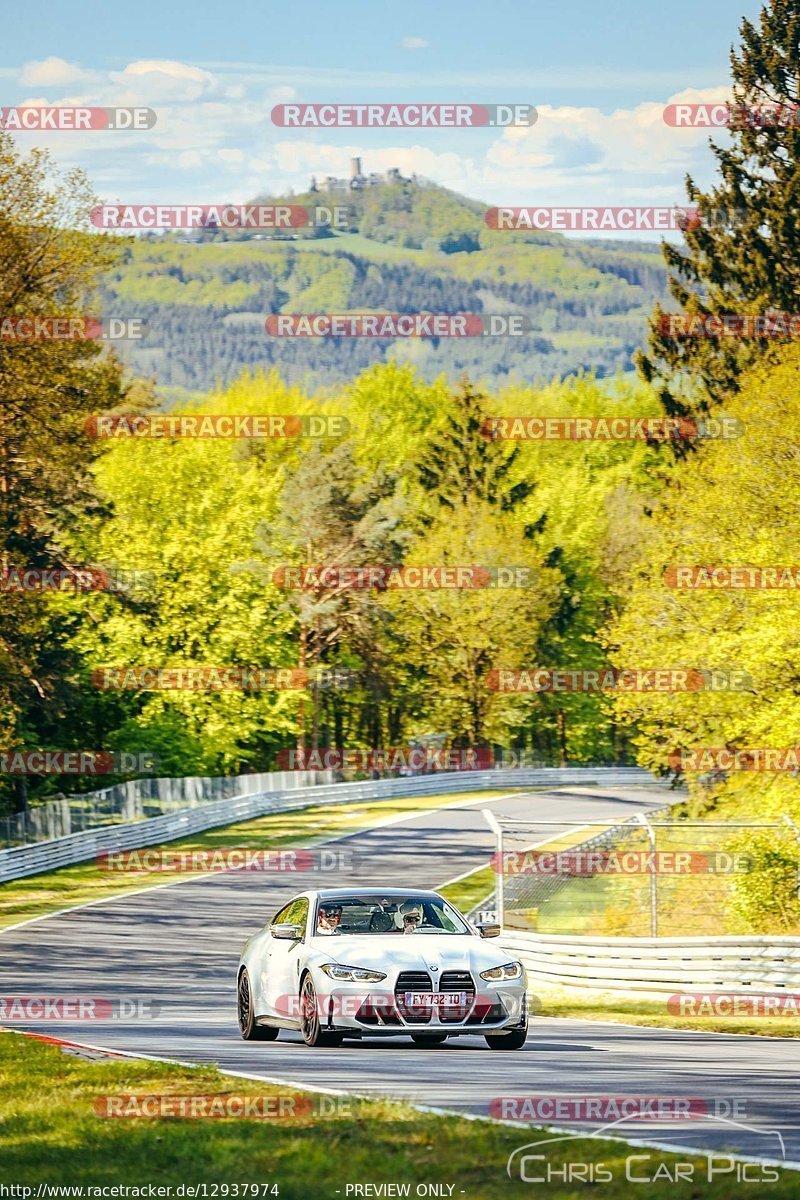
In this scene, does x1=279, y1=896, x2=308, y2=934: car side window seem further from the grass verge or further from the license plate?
the grass verge

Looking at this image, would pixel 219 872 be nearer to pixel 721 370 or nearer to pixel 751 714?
pixel 751 714

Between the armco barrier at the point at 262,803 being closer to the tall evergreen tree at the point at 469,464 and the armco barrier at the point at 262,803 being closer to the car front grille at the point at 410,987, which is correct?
the tall evergreen tree at the point at 469,464

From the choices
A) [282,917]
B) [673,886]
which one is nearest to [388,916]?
[282,917]

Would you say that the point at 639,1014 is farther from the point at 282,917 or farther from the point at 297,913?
the point at 297,913

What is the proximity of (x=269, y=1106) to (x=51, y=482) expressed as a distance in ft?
116

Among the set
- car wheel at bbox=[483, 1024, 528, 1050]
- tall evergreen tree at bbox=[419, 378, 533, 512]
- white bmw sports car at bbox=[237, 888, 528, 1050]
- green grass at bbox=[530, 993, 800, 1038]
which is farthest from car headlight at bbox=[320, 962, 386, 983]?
tall evergreen tree at bbox=[419, 378, 533, 512]

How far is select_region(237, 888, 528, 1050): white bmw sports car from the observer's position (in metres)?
13.6

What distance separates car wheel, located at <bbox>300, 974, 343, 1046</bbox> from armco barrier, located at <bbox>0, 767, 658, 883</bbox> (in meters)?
29.6

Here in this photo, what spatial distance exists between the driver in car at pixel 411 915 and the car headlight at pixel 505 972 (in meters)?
1.04

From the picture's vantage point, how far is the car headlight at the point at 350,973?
13648 millimetres

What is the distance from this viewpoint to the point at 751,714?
34.4 meters

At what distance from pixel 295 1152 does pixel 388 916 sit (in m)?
6.39

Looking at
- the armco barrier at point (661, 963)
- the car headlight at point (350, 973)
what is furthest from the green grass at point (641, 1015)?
the car headlight at point (350, 973)

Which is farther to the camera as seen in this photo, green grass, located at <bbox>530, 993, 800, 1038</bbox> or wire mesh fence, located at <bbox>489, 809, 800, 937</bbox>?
wire mesh fence, located at <bbox>489, 809, 800, 937</bbox>
